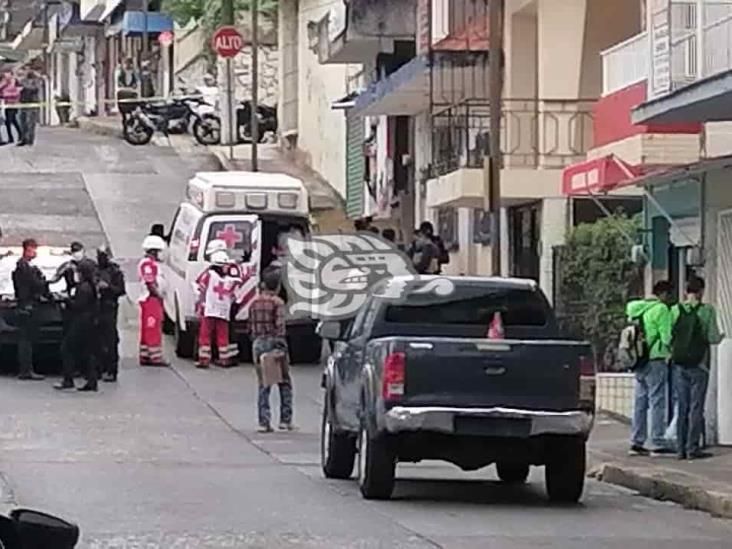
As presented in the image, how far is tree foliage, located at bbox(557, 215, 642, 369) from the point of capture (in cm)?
2511

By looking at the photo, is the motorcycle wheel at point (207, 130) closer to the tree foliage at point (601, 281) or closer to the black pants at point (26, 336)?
the black pants at point (26, 336)

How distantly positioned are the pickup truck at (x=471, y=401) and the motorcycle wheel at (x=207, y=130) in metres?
36.0

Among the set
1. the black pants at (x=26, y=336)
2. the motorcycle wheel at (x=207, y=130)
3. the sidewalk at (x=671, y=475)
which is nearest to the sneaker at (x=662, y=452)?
the sidewalk at (x=671, y=475)

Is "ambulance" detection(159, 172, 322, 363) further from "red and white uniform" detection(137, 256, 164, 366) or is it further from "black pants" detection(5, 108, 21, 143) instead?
"black pants" detection(5, 108, 21, 143)

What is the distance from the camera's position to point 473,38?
33.6m

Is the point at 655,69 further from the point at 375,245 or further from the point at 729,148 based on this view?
the point at 375,245

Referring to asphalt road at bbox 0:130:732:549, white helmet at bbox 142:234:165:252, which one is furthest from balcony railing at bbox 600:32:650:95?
white helmet at bbox 142:234:165:252

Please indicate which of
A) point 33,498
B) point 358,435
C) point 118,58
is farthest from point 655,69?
point 118,58

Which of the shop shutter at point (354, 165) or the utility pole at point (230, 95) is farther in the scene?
the utility pole at point (230, 95)

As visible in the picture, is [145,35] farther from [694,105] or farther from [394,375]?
[394,375]

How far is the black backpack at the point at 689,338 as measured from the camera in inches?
776

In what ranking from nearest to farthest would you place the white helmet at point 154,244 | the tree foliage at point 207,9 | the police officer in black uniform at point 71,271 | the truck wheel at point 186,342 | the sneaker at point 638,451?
1. the sneaker at point 638,451
2. the police officer in black uniform at point 71,271
3. the truck wheel at point 186,342
4. the white helmet at point 154,244
5. the tree foliage at point 207,9

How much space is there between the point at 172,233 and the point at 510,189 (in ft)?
18.1

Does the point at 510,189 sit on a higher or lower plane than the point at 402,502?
higher
